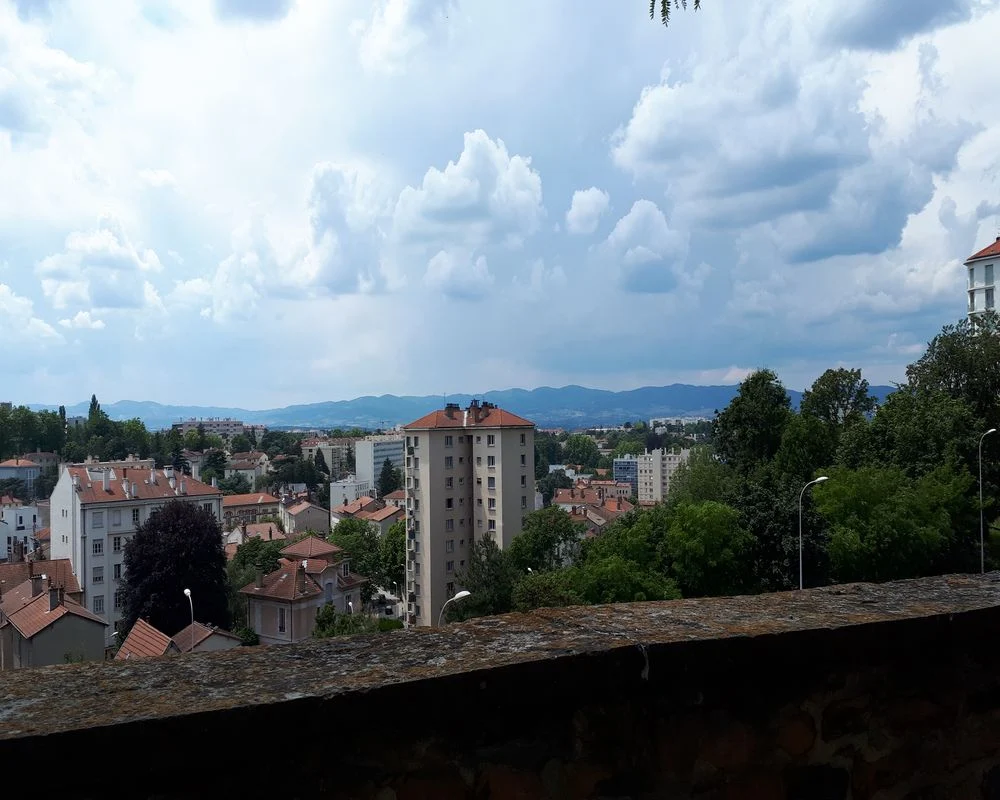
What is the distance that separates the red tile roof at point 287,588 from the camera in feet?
129

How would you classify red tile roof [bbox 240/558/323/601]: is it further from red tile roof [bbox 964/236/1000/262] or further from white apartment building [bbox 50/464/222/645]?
red tile roof [bbox 964/236/1000/262]

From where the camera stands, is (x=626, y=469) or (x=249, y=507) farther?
(x=626, y=469)

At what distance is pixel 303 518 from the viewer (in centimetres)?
9394

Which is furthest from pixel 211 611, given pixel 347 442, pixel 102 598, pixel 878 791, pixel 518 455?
pixel 347 442

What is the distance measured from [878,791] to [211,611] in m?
45.1

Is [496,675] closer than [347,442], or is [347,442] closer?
[496,675]

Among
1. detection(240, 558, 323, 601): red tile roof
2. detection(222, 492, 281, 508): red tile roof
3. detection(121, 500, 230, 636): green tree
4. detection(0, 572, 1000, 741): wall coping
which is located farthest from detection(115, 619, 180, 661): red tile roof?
detection(222, 492, 281, 508): red tile roof

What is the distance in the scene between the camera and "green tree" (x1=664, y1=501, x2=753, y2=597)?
77.8 ft

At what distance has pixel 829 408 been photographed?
45.2m

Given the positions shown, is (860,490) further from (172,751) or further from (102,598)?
(102,598)

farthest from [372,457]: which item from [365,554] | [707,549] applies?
[707,549]

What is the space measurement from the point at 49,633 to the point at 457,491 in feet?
82.6

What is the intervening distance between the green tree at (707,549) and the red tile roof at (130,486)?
134ft

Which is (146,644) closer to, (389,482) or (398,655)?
(398,655)
